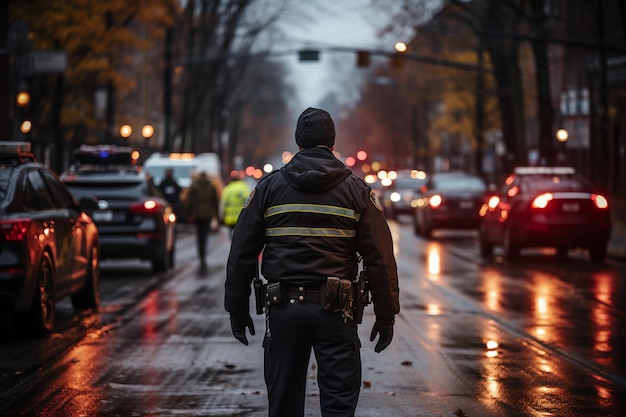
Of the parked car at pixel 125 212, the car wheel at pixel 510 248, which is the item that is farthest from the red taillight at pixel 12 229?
the car wheel at pixel 510 248

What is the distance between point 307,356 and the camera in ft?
21.0

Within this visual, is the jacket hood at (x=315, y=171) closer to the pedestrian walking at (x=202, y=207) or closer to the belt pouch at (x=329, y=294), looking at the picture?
the belt pouch at (x=329, y=294)

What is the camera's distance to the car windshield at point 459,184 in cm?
3475

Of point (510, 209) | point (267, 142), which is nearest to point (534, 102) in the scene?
point (510, 209)

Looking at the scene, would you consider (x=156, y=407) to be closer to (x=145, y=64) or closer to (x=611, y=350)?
(x=611, y=350)

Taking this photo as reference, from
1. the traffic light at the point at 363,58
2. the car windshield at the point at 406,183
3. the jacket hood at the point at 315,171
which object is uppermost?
the traffic light at the point at 363,58

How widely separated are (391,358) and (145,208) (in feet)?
32.7

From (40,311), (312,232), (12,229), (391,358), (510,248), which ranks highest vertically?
(312,232)

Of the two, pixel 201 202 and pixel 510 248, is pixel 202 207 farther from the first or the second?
pixel 510 248

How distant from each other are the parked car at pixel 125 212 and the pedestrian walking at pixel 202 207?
2.25m

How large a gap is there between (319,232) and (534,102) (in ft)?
207

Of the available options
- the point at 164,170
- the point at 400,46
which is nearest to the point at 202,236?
the point at 164,170

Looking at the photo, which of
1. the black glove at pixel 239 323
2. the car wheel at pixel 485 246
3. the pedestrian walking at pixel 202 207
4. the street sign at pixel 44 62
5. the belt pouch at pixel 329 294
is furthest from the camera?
the car wheel at pixel 485 246

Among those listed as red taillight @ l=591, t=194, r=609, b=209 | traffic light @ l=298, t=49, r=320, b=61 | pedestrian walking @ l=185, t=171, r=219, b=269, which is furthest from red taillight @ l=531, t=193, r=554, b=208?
traffic light @ l=298, t=49, r=320, b=61
